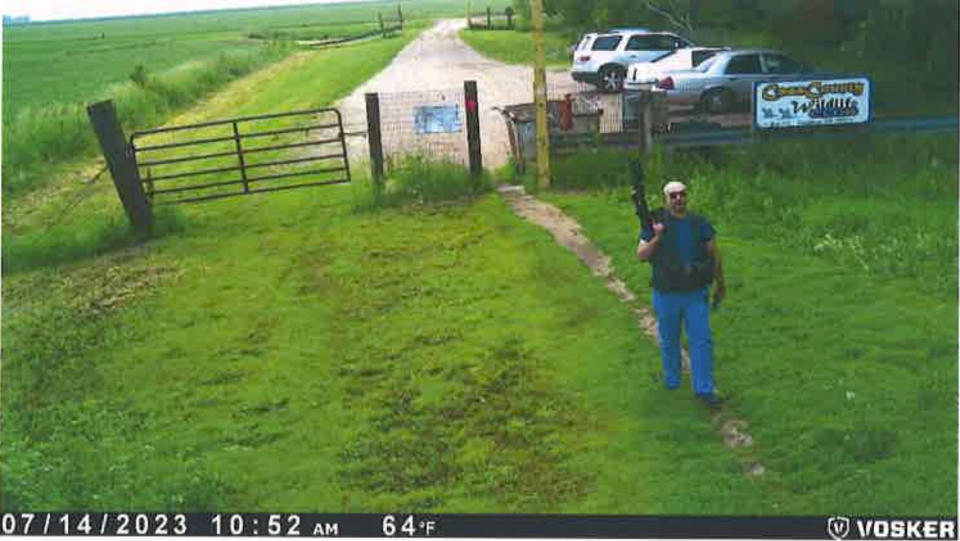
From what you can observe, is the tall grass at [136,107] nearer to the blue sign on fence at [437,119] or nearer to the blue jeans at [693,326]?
the blue sign on fence at [437,119]

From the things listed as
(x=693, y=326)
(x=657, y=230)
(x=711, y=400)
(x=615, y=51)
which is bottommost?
(x=711, y=400)

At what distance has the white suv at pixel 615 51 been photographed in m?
8.62

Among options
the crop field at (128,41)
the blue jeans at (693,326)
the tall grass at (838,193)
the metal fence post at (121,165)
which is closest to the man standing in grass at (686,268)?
the blue jeans at (693,326)

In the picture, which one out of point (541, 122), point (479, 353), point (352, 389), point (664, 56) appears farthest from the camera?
point (664, 56)

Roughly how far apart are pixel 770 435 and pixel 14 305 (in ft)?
15.1

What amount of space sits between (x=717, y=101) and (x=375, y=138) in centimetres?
293

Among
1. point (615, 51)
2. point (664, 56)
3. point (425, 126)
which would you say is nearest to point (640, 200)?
point (615, 51)

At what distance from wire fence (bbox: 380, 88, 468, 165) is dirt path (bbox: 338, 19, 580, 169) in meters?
0.11

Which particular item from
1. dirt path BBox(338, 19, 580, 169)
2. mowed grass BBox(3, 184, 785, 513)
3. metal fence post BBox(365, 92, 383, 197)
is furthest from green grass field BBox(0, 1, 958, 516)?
metal fence post BBox(365, 92, 383, 197)

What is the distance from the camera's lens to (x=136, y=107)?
30.9 feet

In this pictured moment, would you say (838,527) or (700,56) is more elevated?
(700,56)

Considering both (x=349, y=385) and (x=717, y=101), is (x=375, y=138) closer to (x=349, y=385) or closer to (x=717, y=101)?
(x=717, y=101)

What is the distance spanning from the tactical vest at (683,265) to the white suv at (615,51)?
3231mm

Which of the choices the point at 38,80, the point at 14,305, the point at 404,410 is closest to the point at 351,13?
the point at 38,80
